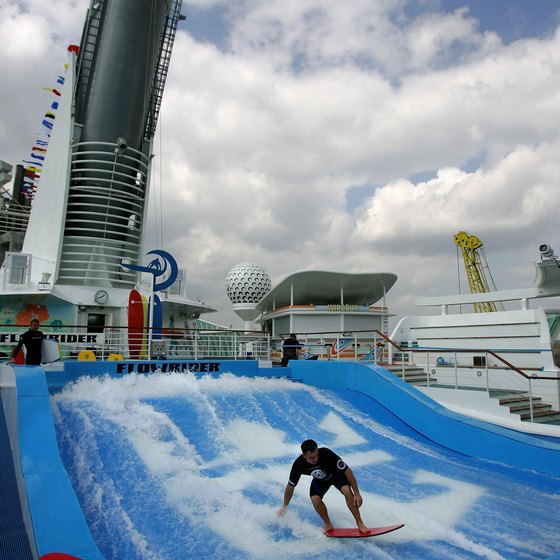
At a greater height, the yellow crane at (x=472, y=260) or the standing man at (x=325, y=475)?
the yellow crane at (x=472, y=260)

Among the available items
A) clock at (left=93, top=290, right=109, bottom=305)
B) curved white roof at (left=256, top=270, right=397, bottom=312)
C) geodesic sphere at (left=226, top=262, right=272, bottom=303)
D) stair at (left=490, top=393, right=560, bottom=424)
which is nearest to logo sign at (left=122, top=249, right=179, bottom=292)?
clock at (left=93, top=290, right=109, bottom=305)

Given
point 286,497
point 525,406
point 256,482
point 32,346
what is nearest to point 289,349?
point 525,406

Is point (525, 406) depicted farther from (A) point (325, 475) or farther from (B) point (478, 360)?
(A) point (325, 475)

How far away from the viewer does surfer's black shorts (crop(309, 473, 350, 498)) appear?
511cm

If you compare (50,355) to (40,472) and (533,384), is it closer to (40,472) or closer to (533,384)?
(40,472)

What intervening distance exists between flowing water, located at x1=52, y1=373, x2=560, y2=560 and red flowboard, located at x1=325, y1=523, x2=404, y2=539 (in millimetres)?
113

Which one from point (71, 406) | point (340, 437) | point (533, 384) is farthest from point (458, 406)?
point (71, 406)

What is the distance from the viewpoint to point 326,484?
5180 mm

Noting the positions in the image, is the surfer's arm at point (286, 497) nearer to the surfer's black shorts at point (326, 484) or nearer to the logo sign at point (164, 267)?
the surfer's black shorts at point (326, 484)

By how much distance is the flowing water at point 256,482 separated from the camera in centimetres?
505

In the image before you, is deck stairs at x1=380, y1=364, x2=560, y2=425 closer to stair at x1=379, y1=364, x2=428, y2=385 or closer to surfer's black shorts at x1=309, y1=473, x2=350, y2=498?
stair at x1=379, y1=364, x2=428, y2=385

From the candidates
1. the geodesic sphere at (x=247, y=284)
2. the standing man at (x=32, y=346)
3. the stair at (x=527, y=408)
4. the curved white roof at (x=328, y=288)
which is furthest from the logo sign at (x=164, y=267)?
the geodesic sphere at (x=247, y=284)

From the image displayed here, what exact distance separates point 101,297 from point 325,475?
687 inches

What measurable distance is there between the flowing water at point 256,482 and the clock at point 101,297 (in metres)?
10.5
